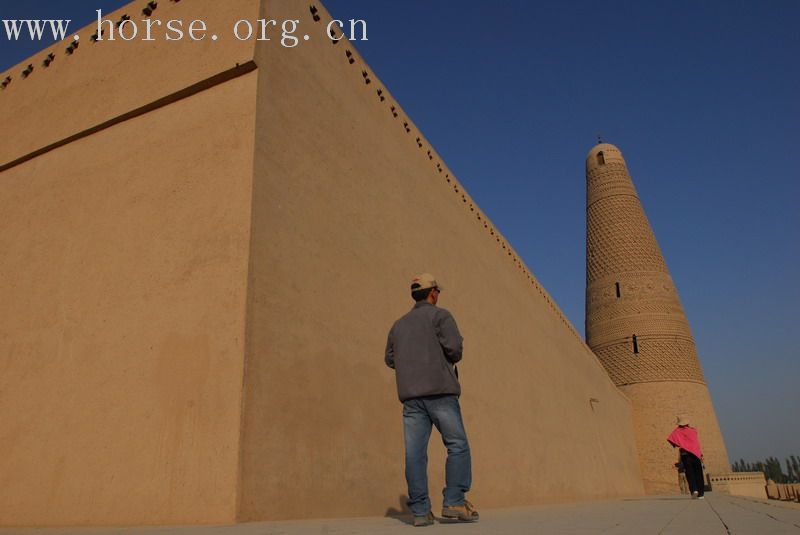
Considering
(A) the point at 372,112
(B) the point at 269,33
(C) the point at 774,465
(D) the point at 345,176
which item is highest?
(A) the point at 372,112

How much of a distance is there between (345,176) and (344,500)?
2.23m

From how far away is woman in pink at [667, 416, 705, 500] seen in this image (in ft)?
20.5

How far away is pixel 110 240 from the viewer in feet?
11.9

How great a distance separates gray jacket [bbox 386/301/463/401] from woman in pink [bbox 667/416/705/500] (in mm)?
4579

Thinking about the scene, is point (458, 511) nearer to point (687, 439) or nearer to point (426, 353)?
point (426, 353)

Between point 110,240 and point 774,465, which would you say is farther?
point 774,465

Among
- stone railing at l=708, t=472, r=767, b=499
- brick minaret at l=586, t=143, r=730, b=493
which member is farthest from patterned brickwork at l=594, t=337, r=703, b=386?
stone railing at l=708, t=472, r=767, b=499

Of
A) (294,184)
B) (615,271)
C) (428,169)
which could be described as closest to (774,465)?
(615,271)

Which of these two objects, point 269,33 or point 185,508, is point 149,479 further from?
point 269,33

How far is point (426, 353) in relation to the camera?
2758 millimetres

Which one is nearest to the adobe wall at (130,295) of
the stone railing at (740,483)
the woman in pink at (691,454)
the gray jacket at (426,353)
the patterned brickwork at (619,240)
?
the gray jacket at (426,353)

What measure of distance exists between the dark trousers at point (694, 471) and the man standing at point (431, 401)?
14.9 feet

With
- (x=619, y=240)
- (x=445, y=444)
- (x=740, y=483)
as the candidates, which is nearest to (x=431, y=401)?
(x=445, y=444)

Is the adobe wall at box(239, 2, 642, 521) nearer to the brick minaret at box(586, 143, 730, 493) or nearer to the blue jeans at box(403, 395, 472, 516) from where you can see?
the blue jeans at box(403, 395, 472, 516)
